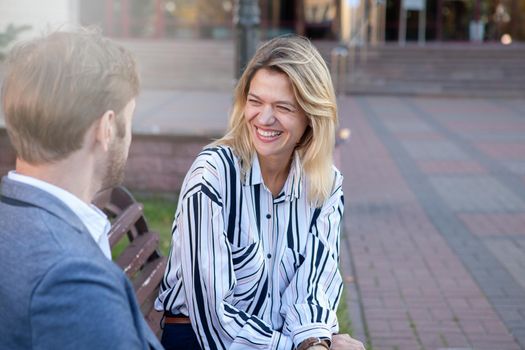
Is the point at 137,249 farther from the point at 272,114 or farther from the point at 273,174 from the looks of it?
the point at 272,114

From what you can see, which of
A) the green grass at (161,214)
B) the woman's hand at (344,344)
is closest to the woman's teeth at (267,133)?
the woman's hand at (344,344)

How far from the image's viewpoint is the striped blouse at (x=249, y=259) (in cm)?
245

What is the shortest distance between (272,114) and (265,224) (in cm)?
36

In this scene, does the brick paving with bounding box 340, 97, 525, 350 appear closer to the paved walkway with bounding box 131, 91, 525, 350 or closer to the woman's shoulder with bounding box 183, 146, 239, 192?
the paved walkway with bounding box 131, 91, 525, 350

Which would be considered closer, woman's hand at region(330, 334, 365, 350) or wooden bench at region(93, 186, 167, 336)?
woman's hand at region(330, 334, 365, 350)

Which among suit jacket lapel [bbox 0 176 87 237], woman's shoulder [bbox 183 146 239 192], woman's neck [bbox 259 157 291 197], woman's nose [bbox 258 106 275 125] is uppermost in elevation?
Answer: suit jacket lapel [bbox 0 176 87 237]

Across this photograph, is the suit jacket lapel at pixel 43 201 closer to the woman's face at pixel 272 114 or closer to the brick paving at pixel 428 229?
the woman's face at pixel 272 114

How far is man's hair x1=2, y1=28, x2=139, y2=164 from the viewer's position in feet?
4.53

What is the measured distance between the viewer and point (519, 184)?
9.07 meters

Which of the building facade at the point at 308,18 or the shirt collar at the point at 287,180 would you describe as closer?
the shirt collar at the point at 287,180

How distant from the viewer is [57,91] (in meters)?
1.38

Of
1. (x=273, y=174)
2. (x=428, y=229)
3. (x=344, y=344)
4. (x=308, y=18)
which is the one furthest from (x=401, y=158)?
(x=308, y=18)

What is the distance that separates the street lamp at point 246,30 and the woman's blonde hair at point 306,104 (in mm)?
3907

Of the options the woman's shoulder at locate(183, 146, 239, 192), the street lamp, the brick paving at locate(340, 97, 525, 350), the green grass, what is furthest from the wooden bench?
the street lamp
